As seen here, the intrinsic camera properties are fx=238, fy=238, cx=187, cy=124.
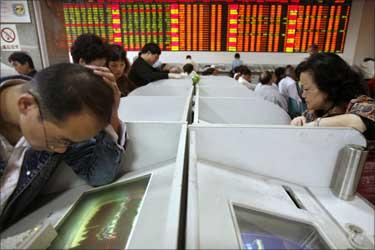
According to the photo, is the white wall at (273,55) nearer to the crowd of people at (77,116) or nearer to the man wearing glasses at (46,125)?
the crowd of people at (77,116)

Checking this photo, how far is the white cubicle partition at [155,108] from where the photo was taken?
1510mm

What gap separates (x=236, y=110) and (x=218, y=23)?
3.60 m

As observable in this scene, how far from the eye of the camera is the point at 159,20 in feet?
15.8

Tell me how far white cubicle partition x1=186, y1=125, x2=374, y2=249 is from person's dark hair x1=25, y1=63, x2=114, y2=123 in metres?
0.37

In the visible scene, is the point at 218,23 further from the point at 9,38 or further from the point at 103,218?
the point at 103,218

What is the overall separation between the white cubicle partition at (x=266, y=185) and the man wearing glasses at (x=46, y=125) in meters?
0.35

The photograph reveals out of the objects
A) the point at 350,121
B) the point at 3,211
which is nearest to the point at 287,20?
the point at 350,121

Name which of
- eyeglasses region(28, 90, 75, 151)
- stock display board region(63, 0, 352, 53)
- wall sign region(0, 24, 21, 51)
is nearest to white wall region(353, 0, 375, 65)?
stock display board region(63, 0, 352, 53)

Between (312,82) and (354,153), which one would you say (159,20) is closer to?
(312,82)

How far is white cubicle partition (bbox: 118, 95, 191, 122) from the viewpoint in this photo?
1.51m

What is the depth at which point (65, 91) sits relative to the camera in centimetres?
64

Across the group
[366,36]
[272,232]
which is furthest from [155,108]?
[366,36]

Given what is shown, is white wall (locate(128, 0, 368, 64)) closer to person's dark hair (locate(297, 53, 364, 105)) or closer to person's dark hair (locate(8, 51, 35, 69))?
person's dark hair (locate(8, 51, 35, 69))

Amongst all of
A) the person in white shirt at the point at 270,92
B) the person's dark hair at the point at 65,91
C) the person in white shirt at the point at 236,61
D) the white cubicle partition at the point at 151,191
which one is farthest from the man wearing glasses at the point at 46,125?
the person in white shirt at the point at 236,61
